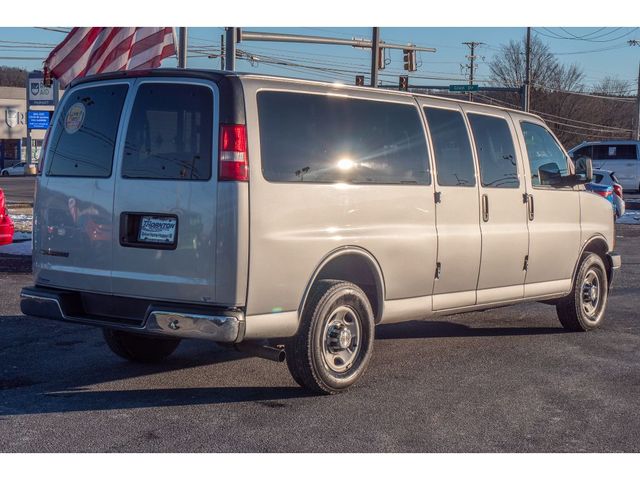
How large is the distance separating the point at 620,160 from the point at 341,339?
37.9 m

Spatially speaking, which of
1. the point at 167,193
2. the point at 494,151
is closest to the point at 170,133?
the point at 167,193

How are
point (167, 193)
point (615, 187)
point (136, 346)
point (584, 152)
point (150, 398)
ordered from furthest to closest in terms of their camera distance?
point (584, 152) → point (615, 187) → point (136, 346) → point (150, 398) → point (167, 193)

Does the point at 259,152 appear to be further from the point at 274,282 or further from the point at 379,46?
Result: the point at 379,46

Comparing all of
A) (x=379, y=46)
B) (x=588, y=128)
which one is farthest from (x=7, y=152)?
(x=379, y=46)

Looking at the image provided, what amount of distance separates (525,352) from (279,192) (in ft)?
10.6

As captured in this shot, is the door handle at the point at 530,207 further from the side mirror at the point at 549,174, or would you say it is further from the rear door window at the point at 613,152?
the rear door window at the point at 613,152

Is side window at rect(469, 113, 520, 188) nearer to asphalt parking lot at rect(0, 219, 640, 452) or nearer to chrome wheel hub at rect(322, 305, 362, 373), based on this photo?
asphalt parking lot at rect(0, 219, 640, 452)

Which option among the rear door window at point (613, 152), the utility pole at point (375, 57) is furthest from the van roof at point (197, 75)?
the rear door window at point (613, 152)

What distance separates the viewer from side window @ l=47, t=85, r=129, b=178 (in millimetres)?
6492

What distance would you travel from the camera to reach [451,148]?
7.84m

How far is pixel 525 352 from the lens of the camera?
8.32m

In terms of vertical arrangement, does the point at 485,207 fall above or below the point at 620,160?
below

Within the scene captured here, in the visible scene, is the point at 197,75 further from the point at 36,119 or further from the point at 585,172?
the point at 36,119

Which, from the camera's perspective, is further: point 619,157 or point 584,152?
point 619,157
